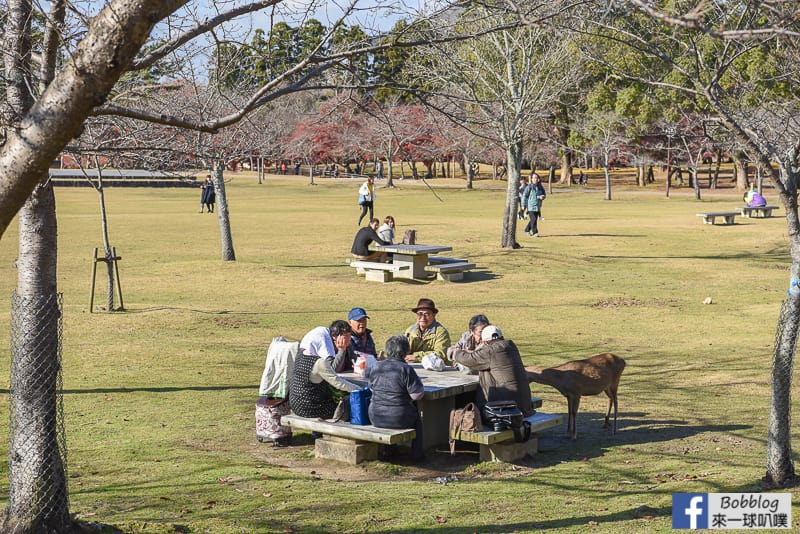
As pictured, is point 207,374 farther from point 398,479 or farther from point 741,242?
point 741,242

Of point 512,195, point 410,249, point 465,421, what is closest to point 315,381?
point 465,421

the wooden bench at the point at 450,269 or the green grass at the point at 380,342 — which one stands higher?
the wooden bench at the point at 450,269

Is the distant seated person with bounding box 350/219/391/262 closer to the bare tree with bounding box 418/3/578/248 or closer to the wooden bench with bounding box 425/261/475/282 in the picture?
the wooden bench with bounding box 425/261/475/282

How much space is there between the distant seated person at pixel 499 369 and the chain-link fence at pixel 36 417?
4.02 metres

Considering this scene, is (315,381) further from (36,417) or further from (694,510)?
(694,510)

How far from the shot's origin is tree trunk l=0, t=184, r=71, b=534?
258 inches

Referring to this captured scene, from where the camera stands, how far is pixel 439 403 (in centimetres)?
983

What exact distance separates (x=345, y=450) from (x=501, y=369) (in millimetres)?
1641

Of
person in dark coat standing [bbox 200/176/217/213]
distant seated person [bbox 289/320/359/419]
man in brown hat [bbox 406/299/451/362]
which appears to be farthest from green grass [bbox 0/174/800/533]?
person in dark coat standing [bbox 200/176/217/213]

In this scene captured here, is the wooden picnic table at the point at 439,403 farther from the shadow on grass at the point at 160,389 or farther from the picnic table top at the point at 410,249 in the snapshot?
the picnic table top at the point at 410,249

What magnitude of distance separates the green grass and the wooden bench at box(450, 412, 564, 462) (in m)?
0.14

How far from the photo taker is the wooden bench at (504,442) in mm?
8914

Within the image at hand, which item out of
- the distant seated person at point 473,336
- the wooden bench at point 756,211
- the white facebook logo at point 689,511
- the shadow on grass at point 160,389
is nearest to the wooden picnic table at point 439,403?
the distant seated person at point 473,336

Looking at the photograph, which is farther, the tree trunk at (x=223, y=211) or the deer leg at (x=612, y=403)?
the tree trunk at (x=223, y=211)
